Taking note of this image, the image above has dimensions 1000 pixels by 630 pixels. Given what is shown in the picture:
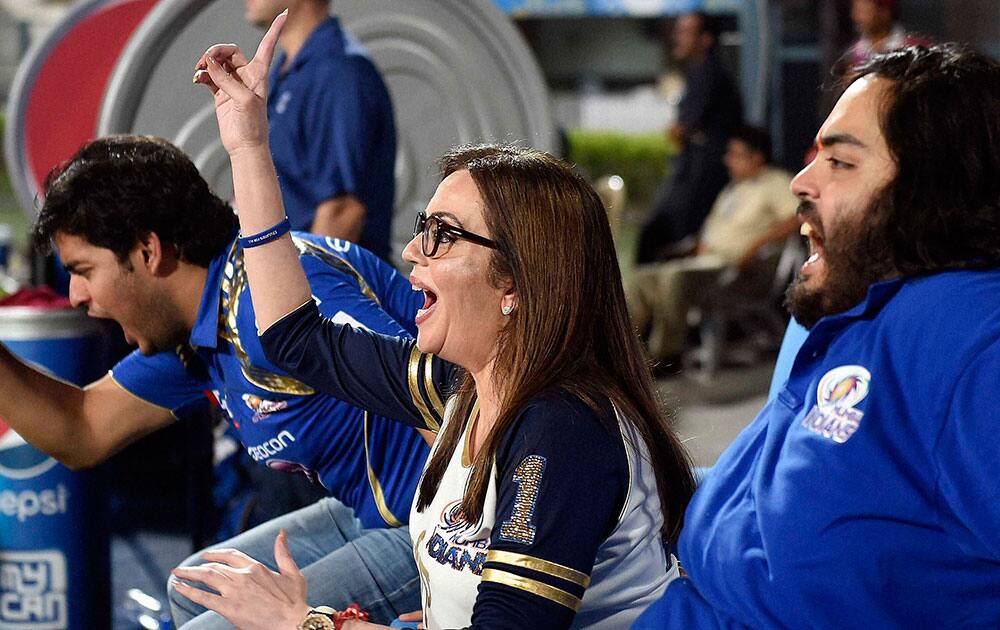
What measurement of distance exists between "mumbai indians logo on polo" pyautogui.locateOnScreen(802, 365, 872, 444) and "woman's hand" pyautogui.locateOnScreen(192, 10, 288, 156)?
89 centimetres

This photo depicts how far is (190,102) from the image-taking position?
11.9 ft

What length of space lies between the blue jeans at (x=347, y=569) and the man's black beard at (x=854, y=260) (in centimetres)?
88

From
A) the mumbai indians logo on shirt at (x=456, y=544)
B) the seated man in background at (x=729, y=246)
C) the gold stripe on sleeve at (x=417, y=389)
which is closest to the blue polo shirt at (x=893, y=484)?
the mumbai indians logo on shirt at (x=456, y=544)

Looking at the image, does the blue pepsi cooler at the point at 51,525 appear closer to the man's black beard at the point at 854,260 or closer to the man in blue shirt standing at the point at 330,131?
the man in blue shirt standing at the point at 330,131

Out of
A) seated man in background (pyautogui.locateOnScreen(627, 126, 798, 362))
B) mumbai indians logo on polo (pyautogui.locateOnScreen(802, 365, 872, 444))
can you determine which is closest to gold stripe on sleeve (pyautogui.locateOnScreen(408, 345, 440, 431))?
mumbai indians logo on polo (pyautogui.locateOnScreen(802, 365, 872, 444))

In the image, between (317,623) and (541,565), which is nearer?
(541,565)

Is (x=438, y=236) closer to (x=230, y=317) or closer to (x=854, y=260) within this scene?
(x=854, y=260)

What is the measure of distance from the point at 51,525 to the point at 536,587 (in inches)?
76.1

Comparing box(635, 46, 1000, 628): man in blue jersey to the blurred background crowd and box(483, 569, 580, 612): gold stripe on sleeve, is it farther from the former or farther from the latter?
the blurred background crowd

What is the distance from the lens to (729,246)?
263 inches

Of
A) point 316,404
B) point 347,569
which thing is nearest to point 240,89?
point 316,404

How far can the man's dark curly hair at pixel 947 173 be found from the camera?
153cm

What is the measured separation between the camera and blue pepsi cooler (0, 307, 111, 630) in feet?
9.76

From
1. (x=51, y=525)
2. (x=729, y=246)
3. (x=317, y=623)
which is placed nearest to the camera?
(x=317, y=623)
